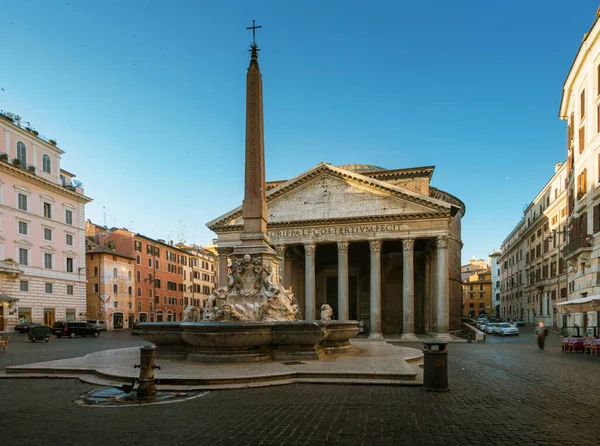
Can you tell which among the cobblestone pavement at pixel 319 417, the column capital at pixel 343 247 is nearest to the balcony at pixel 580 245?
the column capital at pixel 343 247

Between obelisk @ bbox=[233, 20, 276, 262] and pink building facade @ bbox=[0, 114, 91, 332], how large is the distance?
2730cm

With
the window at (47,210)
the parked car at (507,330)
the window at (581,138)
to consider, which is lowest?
the parked car at (507,330)

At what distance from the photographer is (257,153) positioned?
47.6 ft

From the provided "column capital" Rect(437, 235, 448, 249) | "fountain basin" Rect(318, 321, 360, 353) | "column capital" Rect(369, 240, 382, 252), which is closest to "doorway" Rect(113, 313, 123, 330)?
"column capital" Rect(369, 240, 382, 252)

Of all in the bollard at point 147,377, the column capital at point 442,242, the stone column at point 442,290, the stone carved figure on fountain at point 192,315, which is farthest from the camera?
the column capital at point 442,242

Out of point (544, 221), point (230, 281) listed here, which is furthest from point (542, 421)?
point (544, 221)

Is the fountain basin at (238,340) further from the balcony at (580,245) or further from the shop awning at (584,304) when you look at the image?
the balcony at (580,245)

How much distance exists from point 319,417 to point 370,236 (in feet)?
91.5

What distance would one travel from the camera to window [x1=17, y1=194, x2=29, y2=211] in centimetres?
3709

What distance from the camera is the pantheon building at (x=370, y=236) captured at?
33000 mm

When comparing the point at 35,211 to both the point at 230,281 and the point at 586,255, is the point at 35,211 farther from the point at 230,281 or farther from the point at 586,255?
the point at 586,255

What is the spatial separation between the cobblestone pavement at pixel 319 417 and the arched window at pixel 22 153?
3272 cm

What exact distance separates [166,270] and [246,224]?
51.7 metres

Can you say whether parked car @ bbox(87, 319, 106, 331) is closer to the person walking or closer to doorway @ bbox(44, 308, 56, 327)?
doorway @ bbox(44, 308, 56, 327)
